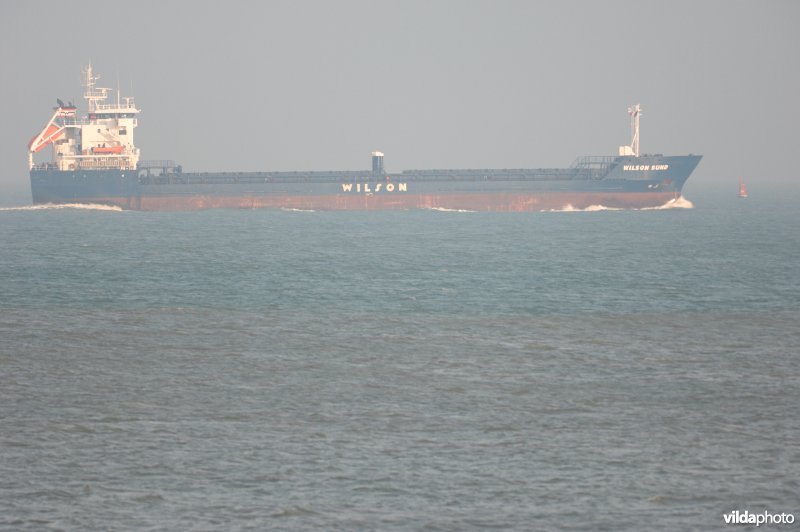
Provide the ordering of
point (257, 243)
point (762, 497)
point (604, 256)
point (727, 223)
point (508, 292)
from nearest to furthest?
point (762, 497), point (508, 292), point (604, 256), point (257, 243), point (727, 223)

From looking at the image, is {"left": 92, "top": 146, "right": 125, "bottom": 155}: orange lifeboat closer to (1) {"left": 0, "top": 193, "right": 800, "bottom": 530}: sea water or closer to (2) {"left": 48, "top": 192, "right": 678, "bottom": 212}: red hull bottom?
(2) {"left": 48, "top": 192, "right": 678, "bottom": 212}: red hull bottom

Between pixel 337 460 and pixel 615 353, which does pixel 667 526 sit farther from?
pixel 615 353

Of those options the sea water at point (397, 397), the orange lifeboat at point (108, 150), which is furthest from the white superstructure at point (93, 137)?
the sea water at point (397, 397)

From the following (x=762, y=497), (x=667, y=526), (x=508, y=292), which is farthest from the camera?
(x=508, y=292)

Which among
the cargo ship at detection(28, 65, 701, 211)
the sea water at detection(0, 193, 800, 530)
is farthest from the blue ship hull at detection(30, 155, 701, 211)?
the sea water at detection(0, 193, 800, 530)

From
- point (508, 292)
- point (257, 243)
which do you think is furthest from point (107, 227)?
point (508, 292)

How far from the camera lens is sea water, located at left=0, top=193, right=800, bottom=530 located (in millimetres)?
18516

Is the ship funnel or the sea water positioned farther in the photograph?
the ship funnel

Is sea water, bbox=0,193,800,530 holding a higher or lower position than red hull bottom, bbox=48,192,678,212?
lower

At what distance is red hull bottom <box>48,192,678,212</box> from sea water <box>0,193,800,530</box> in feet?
142

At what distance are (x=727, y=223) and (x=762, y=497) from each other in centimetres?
8808

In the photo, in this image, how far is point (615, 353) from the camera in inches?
1257

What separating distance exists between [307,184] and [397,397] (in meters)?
77.0

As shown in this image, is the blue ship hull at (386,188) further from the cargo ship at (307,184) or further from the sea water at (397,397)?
the sea water at (397,397)
